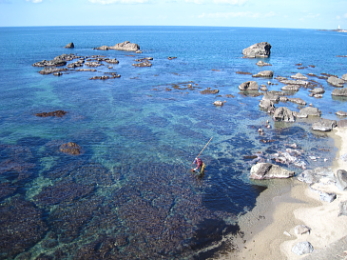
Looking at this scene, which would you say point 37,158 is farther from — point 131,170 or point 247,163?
point 247,163

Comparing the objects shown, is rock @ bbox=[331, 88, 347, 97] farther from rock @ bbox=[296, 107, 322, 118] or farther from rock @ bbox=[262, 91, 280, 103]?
rock @ bbox=[296, 107, 322, 118]

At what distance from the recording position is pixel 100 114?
159ft

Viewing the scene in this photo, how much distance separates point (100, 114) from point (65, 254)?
102ft

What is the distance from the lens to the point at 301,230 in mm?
22266

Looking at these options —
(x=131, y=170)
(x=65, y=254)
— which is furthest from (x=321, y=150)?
(x=65, y=254)

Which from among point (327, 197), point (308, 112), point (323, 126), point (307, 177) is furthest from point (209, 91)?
point (327, 197)

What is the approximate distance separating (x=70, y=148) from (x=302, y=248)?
1106 inches

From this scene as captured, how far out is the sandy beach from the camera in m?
20.4

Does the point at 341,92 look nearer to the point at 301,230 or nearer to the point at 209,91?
the point at 209,91

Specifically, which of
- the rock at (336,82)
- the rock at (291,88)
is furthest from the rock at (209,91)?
the rock at (336,82)

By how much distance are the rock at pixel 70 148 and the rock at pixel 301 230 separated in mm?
25735

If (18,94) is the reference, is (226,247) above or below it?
below

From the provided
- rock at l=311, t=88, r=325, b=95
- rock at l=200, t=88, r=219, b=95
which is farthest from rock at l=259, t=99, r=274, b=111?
rock at l=311, t=88, r=325, b=95

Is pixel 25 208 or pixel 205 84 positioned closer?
pixel 25 208
